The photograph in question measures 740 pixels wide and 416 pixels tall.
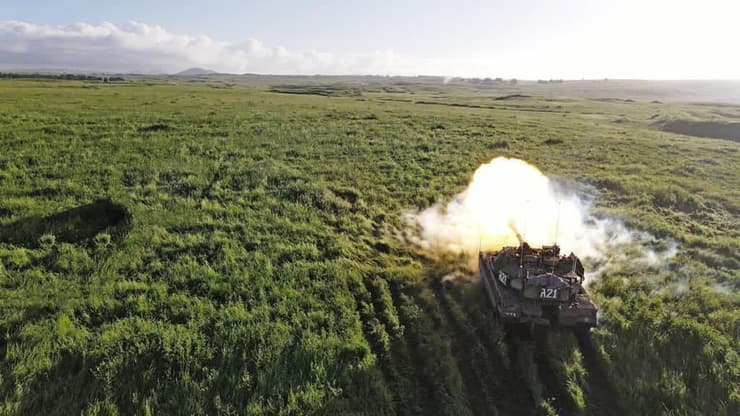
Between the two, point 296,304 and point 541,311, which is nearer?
point 541,311

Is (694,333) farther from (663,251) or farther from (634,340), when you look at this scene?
(663,251)

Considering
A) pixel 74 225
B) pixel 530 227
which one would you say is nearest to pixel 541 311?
pixel 530 227

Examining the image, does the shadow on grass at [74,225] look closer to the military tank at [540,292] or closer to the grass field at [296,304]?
the grass field at [296,304]

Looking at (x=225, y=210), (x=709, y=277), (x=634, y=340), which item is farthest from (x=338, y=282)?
(x=709, y=277)

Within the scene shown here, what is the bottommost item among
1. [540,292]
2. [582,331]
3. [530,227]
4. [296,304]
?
[582,331]

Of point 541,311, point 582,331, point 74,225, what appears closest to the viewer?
point 541,311

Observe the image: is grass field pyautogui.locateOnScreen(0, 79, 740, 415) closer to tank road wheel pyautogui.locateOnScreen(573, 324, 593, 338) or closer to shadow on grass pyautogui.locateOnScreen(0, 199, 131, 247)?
shadow on grass pyautogui.locateOnScreen(0, 199, 131, 247)

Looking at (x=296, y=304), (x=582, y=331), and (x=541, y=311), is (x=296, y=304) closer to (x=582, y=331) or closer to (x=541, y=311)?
(x=541, y=311)
